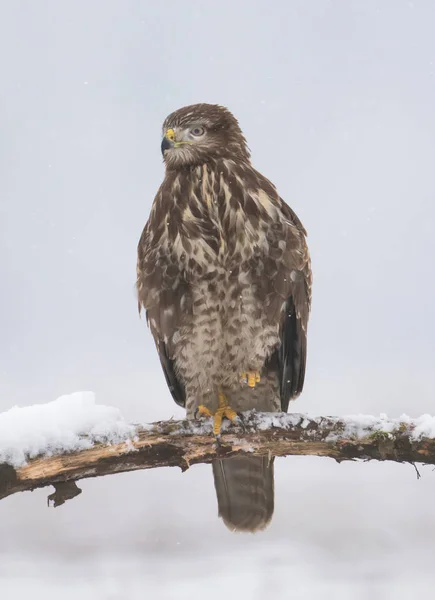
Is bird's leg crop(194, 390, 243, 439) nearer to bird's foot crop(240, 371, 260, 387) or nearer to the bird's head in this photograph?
bird's foot crop(240, 371, 260, 387)

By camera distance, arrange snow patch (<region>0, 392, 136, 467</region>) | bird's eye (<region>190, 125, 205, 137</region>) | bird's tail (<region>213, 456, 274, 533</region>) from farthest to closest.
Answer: bird's eye (<region>190, 125, 205, 137</region>)
bird's tail (<region>213, 456, 274, 533</region>)
snow patch (<region>0, 392, 136, 467</region>)

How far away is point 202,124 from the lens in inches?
233

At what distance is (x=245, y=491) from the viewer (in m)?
5.80

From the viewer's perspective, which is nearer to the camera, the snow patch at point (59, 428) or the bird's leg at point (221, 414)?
the snow patch at point (59, 428)

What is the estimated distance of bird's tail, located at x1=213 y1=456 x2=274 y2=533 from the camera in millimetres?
5773

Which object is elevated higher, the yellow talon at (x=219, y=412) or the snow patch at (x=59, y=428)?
the yellow talon at (x=219, y=412)

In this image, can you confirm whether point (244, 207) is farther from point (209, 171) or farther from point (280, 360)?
point (280, 360)

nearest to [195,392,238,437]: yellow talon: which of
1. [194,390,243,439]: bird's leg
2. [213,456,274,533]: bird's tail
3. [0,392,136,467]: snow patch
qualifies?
[194,390,243,439]: bird's leg

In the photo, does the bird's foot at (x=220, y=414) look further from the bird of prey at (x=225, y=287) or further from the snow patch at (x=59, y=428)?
the snow patch at (x=59, y=428)

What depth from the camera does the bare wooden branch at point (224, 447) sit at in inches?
162

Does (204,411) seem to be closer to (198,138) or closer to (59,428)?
(59,428)

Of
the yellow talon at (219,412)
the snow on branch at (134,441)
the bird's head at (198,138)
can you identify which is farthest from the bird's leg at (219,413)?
the bird's head at (198,138)

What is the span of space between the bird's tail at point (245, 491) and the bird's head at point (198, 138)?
2463mm

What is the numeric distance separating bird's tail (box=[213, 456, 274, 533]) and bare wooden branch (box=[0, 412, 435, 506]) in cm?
99
